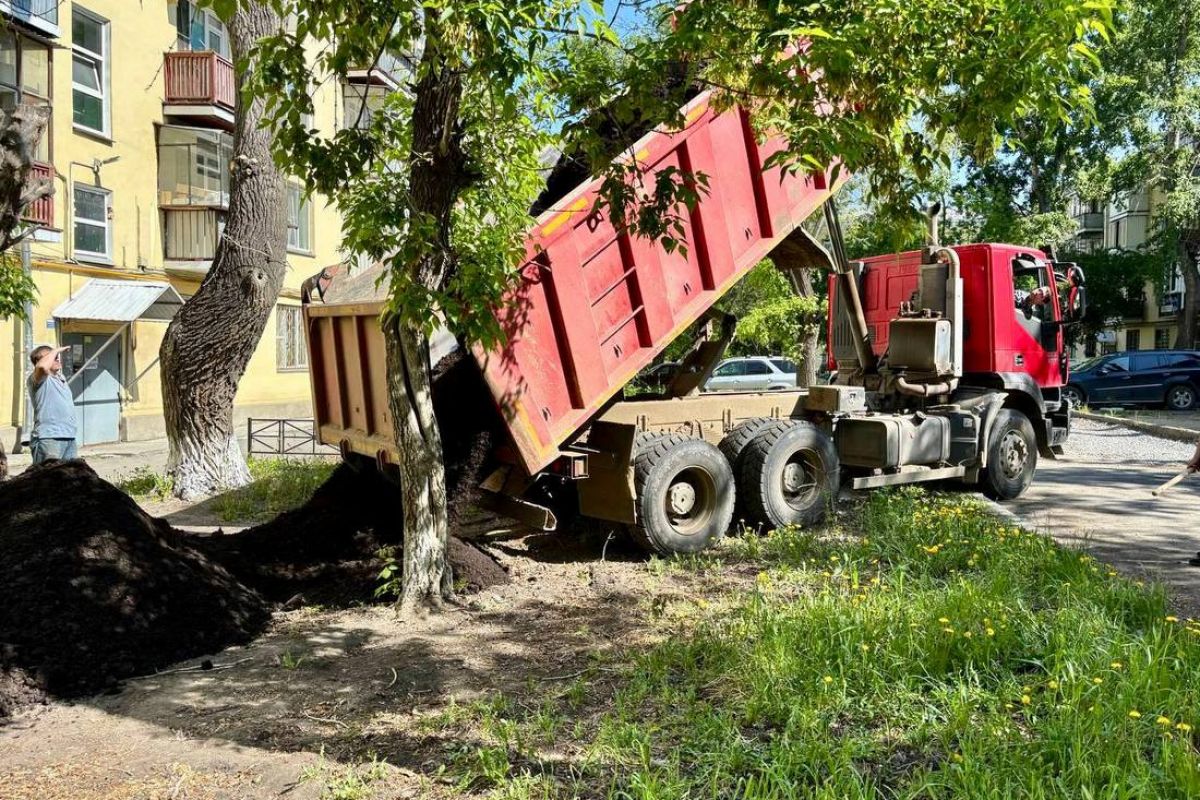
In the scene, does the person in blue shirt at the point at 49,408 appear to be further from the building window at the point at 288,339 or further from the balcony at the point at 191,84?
the building window at the point at 288,339

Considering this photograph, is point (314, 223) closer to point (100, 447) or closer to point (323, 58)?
point (100, 447)

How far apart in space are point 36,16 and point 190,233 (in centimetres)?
548

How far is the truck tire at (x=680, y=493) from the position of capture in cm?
728

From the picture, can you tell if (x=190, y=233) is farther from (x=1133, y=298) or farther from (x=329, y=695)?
(x=1133, y=298)

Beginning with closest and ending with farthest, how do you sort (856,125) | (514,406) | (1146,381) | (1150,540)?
(856,125) → (514,406) → (1150,540) → (1146,381)

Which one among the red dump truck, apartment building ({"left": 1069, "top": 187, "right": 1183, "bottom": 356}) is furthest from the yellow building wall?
apartment building ({"left": 1069, "top": 187, "right": 1183, "bottom": 356})

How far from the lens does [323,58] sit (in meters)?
5.10

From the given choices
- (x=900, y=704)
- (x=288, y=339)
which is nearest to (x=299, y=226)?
(x=288, y=339)

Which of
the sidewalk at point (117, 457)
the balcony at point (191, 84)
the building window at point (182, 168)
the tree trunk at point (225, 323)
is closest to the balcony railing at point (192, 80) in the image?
the balcony at point (191, 84)

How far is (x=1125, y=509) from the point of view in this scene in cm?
967

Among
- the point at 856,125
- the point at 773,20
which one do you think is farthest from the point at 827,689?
the point at 773,20

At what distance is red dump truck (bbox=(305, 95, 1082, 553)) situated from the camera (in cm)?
675

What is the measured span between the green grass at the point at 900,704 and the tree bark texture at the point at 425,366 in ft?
5.55

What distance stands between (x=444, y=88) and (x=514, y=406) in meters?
2.04
